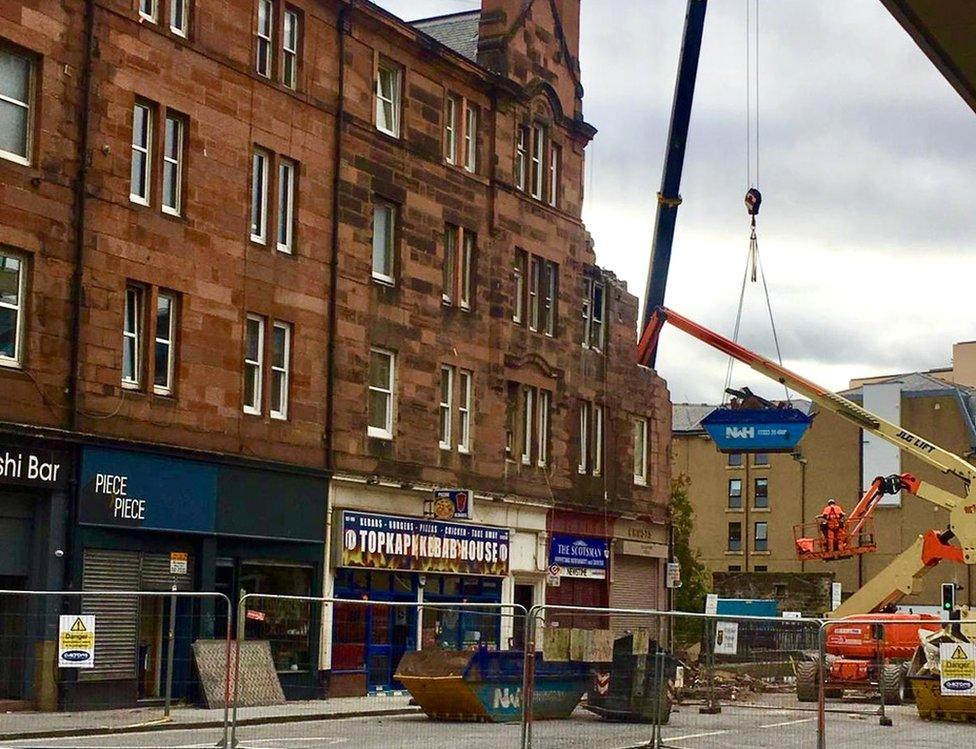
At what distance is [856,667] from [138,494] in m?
13.1

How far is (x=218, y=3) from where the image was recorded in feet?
104

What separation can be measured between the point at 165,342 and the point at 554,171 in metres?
16.2

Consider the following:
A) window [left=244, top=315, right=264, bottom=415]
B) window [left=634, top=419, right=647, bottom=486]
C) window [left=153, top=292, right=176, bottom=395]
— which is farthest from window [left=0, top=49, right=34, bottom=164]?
window [left=634, top=419, right=647, bottom=486]

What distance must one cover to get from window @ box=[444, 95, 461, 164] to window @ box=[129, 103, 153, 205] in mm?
10151

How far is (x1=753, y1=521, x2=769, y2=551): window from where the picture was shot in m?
105

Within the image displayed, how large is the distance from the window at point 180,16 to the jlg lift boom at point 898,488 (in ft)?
60.2

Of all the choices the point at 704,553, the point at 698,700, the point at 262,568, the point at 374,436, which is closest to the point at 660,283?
the point at 374,436

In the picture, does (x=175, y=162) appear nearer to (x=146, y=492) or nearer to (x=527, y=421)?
(x=146, y=492)

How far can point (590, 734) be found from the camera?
18469 millimetres

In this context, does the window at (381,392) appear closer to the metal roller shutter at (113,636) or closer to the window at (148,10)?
the window at (148,10)

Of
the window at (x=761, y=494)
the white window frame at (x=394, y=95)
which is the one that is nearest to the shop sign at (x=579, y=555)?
the white window frame at (x=394, y=95)

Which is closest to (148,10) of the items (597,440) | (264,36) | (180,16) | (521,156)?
(180,16)

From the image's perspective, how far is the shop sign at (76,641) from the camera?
18.0m

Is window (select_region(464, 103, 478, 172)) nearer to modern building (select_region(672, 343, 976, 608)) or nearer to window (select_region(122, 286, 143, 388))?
window (select_region(122, 286, 143, 388))
